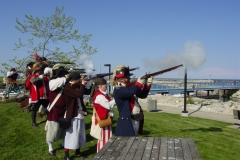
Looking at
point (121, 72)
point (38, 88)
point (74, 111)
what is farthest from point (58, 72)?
point (38, 88)

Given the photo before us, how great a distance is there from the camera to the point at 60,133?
19.9 feet

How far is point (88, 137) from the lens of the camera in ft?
25.1

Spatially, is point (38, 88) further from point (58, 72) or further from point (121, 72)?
point (121, 72)

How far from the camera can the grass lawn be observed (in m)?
6.46

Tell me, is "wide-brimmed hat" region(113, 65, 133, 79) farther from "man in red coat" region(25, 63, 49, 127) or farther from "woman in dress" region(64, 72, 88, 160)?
"man in red coat" region(25, 63, 49, 127)

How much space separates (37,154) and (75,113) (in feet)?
5.30

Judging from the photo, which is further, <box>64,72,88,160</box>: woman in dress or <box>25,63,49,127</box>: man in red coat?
<box>25,63,49,127</box>: man in red coat

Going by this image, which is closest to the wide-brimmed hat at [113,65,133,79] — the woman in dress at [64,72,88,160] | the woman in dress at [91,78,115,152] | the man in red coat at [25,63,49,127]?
the woman in dress at [91,78,115,152]

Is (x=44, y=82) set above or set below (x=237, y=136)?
above

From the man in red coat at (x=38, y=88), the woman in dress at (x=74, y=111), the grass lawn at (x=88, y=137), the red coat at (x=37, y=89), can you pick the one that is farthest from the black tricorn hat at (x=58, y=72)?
the red coat at (x=37, y=89)

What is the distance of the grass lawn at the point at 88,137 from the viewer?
6.46m

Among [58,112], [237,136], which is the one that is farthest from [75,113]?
[237,136]

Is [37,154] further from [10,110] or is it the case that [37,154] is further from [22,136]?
[10,110]

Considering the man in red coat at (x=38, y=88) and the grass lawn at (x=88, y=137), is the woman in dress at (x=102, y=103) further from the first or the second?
the man in red coat at (x=38, y=88)
